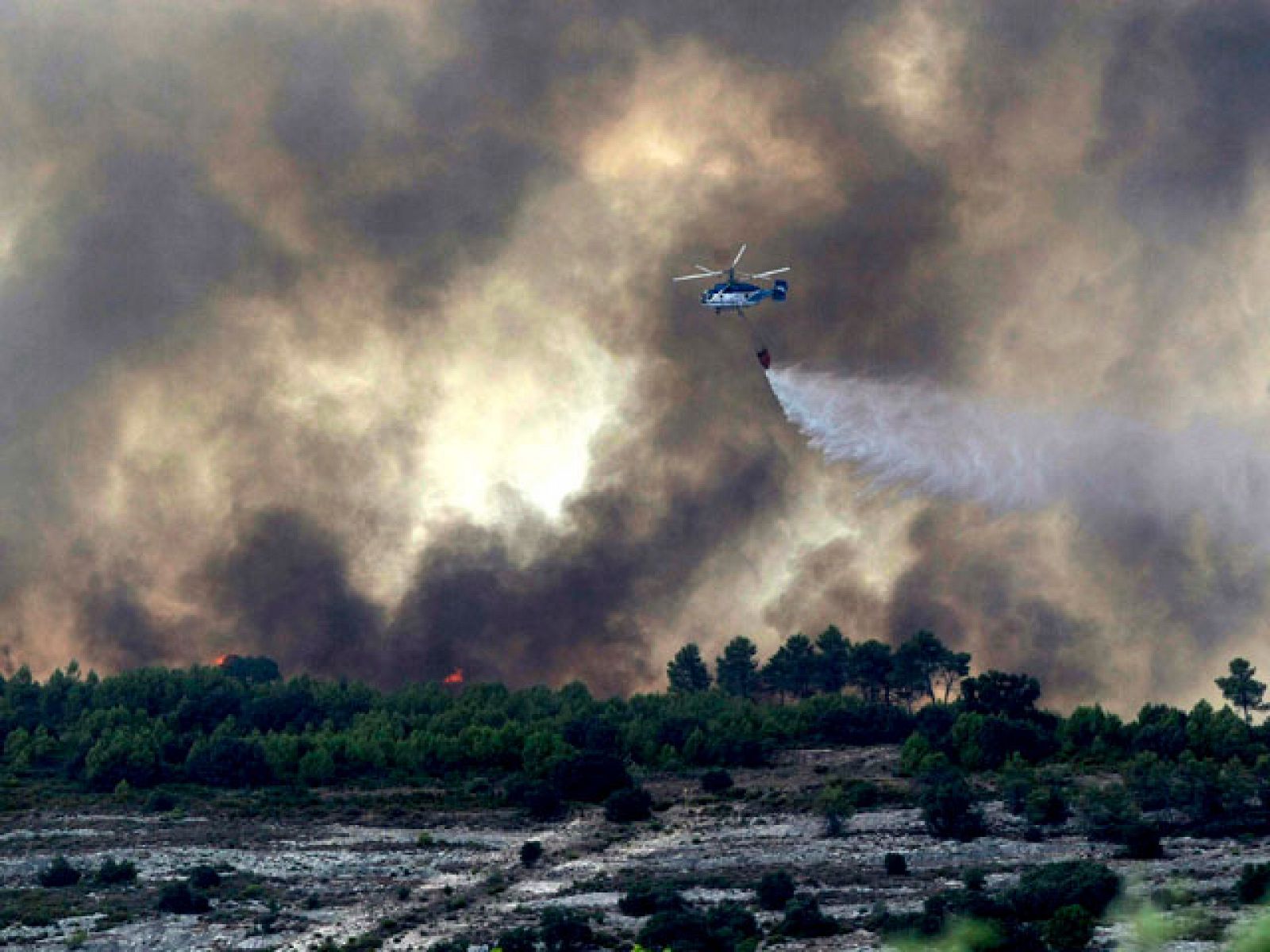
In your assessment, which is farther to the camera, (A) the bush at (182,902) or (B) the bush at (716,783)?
(B) the bush at (716,783)

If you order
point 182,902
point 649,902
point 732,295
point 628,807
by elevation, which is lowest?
point 649,902

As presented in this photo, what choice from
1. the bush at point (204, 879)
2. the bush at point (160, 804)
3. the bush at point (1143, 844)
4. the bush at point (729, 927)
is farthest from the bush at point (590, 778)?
the bush at point (1143, 844)

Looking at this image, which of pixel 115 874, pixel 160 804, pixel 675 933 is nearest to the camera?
pixel 675 933

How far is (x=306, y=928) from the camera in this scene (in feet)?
427

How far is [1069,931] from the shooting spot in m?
108

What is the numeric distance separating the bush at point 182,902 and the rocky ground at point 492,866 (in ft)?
3.61

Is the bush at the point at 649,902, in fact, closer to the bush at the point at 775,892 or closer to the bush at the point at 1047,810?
the bush at the point at 775,892

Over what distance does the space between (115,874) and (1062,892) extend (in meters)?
79.3

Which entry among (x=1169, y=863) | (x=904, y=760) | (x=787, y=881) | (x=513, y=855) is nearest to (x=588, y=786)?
(x=513, y=855)

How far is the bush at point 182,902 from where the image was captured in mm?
136750

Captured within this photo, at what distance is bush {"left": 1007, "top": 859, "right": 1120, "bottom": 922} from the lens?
11688 centimetres

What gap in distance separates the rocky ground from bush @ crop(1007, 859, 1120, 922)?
3.94 meters

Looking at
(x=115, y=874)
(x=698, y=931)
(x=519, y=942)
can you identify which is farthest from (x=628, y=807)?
(x=519, y=942)

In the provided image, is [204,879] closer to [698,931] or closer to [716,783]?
[698,931]
